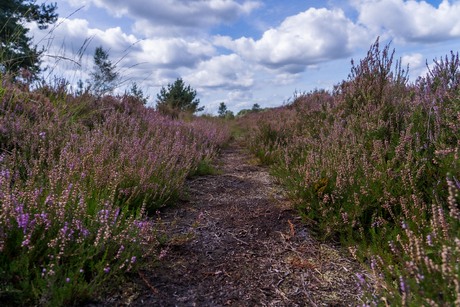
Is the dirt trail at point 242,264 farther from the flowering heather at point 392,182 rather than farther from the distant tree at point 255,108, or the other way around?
the distant tree at point 255,108

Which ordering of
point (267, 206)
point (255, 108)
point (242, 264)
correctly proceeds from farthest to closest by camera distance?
1. point (255, 108)
2. point (267, 206)
3. point (242, 264)

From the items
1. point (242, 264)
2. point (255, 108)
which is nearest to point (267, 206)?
point (242, 264)

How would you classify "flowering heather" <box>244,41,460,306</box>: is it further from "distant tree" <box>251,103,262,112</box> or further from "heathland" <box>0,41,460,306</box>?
"distant tree" <box>251,103,262,112</box>

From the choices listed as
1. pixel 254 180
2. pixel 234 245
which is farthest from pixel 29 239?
pixel 254 180

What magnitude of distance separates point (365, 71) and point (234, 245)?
3.34 meters

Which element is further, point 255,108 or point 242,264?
point 255,108

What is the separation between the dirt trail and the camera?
2.08 m

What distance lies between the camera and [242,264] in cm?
250

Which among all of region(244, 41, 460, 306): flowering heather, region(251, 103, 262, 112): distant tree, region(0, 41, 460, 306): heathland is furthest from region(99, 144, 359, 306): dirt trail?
region(251, 103, 262, 112): distant tree

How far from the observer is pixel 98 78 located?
606 cm

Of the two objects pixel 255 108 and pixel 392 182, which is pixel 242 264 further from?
pixel 255 108

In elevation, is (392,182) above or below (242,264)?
above

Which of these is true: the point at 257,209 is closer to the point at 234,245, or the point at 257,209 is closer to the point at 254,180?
the point at 234,245

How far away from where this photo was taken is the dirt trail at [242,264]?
208 centimetres
